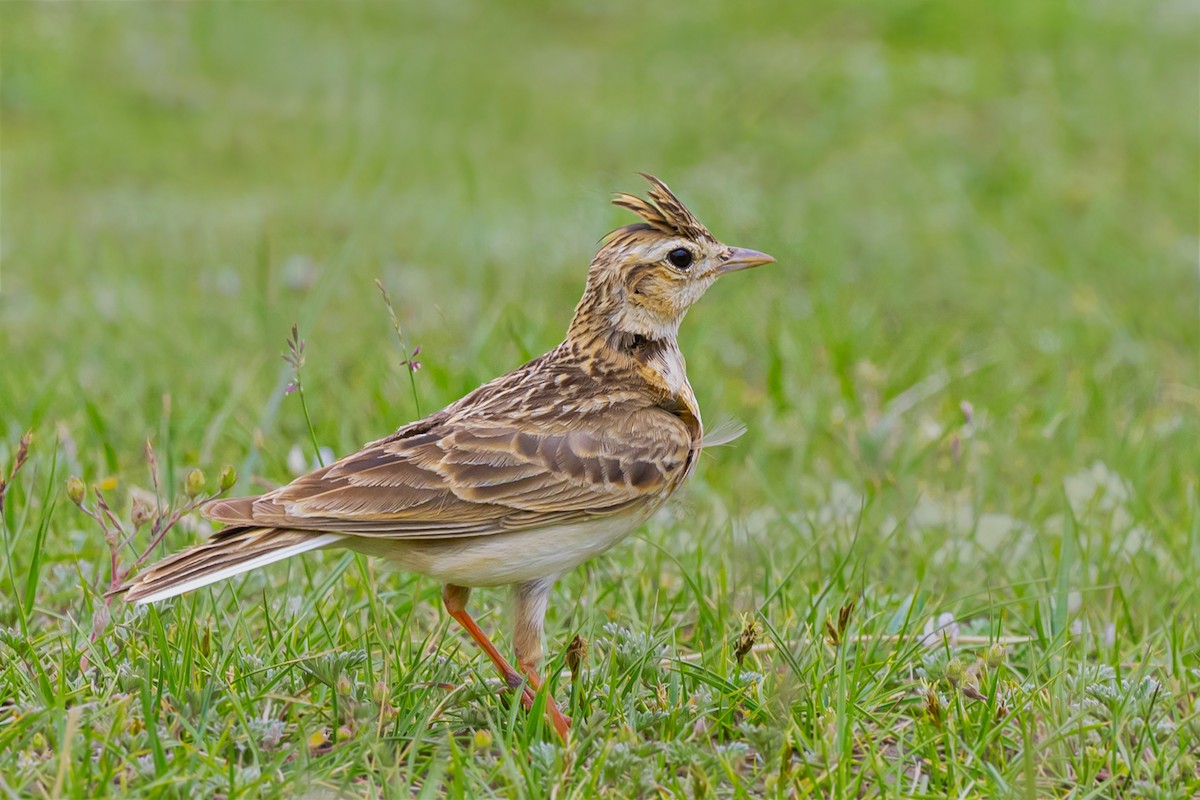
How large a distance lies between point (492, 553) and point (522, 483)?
0.21 m

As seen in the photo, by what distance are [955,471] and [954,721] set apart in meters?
2.29

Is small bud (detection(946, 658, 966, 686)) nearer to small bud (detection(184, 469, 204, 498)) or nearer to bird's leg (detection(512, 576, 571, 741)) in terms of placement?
bird's leg (detection(512, 576, 571, 741))

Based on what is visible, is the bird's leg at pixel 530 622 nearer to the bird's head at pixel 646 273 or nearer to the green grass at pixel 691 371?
the green grass at pixel 691 371

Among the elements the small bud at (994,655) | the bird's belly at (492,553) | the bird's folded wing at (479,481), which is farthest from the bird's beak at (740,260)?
the small bud at (994,655)

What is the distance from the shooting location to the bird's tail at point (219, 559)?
150 inches

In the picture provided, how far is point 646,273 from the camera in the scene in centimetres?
494

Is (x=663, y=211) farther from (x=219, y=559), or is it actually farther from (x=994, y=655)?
(x=219, y=559)

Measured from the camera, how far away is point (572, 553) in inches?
170

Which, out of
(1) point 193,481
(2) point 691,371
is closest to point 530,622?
(1) point 193,481

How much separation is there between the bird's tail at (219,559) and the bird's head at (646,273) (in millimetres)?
1256

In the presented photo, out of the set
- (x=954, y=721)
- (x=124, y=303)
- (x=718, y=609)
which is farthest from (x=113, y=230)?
(x=954, y=721)

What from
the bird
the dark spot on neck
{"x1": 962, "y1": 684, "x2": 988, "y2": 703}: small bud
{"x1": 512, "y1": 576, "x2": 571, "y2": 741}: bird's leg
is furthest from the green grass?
the dark spot on neck

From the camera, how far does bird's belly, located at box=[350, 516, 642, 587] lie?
166 inches

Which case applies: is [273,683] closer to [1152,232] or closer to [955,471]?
[955,471]
